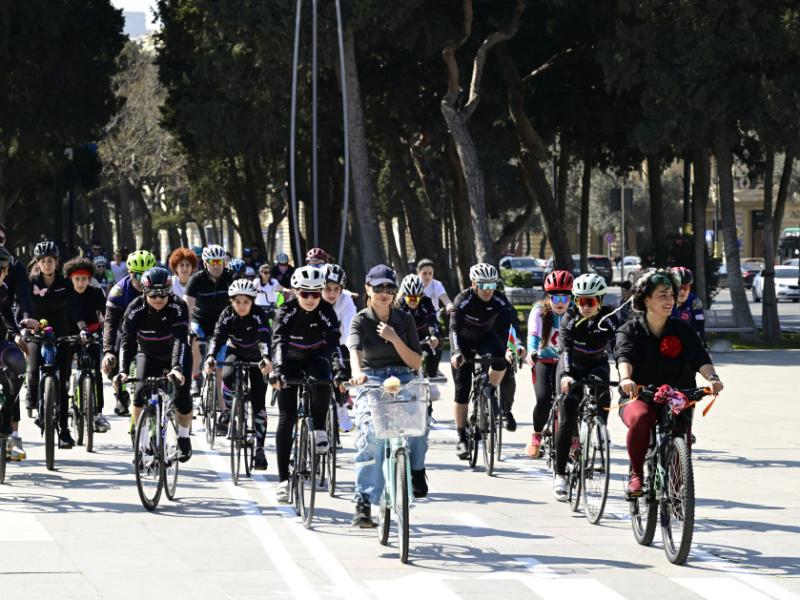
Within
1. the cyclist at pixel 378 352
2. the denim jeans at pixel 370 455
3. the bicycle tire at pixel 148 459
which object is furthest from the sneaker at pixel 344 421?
the denim jeans at pixel 370 455

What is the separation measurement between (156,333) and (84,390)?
2.74 m

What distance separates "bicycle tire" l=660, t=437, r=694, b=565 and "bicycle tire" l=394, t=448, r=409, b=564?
1.46 metres

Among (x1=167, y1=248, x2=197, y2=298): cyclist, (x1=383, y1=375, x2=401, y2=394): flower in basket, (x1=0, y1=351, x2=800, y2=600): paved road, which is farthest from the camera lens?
(x1=167, y1=248, x2=197, y2=298): cyclist

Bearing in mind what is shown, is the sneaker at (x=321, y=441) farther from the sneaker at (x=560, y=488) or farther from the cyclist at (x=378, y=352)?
the sneaker at (x=560, y=488)

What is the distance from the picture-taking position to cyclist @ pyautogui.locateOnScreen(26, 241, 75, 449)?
48.8 feet

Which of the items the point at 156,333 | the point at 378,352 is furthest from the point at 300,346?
the point at 378,352

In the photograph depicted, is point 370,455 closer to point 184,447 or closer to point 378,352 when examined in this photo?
point 378,352

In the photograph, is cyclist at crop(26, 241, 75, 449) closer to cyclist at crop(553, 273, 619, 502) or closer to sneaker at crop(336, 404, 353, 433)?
sneaker at crop(336, 404, 353, 433)

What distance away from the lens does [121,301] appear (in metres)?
16.0

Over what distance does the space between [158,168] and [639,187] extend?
136 feet

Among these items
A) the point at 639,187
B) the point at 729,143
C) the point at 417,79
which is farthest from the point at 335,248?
the point at 639,187

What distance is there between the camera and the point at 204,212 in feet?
254

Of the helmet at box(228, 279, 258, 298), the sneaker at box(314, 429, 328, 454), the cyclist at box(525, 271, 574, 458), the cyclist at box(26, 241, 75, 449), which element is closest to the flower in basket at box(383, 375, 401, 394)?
the sneaker at box(314, 429, 328, 454)

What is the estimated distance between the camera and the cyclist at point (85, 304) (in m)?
15.3
